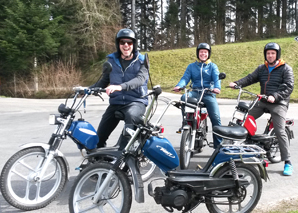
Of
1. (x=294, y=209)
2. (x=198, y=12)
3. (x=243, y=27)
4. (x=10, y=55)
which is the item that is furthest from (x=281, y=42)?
Answer: (x=294, y=209)

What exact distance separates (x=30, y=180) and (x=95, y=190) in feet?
2.83

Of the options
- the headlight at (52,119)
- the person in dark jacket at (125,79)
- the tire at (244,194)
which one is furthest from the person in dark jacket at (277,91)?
the headlight at (52,119)

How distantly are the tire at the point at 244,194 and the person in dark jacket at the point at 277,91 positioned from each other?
162cm

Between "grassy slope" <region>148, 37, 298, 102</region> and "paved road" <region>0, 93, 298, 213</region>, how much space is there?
9.16 m

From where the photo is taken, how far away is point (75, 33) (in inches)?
1086

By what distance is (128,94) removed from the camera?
13.3 feet

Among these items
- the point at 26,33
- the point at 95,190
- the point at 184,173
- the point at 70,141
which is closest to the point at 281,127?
the point at 184,173

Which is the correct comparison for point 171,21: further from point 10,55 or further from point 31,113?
point 31,113

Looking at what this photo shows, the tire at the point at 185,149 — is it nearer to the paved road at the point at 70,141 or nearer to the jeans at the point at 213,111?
the paved road at the point at 70,141

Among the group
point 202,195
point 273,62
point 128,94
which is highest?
point 273,62

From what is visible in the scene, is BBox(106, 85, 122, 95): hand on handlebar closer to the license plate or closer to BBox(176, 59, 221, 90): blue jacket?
the license plate

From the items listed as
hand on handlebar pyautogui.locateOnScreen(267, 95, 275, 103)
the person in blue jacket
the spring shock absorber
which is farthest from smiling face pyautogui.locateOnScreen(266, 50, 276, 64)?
the spring shock absorber

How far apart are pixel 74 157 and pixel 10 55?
2037cm

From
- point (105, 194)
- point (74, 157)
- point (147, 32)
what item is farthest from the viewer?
point (147, 32)
